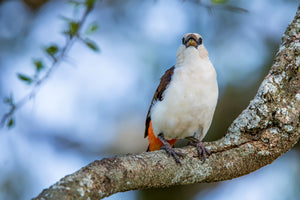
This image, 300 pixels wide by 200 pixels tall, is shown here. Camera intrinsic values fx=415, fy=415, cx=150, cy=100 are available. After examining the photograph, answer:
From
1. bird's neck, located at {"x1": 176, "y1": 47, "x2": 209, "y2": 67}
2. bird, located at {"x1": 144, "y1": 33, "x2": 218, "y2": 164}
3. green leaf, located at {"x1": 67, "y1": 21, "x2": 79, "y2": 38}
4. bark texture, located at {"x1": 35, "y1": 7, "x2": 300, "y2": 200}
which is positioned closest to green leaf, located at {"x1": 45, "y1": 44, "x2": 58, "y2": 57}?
green leaf, located at {"x1": 67, "y1": 21, "x2": 79, "y2": 38}

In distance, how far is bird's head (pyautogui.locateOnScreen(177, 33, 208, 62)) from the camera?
482cm

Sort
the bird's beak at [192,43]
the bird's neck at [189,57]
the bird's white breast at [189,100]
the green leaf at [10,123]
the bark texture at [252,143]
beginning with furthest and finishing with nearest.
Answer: the bird's beak at [192,43] → the bird's neck at [189,57] → the bird's white breast at [189,100] → the bark texture at [252,143] → the green leaf at [10,123]

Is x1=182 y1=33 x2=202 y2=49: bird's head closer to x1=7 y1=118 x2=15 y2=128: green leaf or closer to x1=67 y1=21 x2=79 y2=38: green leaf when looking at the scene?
x1=67 y1=21 x2=79 y2=38: green leaf

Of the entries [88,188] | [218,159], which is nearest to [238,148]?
[218,159]

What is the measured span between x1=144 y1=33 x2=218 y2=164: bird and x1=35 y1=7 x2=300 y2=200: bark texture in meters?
0.69

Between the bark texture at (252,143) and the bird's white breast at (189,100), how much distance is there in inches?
29.3

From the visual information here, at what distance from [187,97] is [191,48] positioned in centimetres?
66

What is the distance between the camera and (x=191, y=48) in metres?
4.84

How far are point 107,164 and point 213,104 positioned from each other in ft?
6.38

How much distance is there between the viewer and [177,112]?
463cm

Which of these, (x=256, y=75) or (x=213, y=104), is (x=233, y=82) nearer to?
(x=256, y=75)

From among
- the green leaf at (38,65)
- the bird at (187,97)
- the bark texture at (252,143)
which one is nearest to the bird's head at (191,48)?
the bird at (187,97)

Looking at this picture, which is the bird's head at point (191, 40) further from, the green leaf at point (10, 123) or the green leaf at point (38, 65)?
the green leaf at point (10, 123)

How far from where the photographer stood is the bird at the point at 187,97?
179 inches
